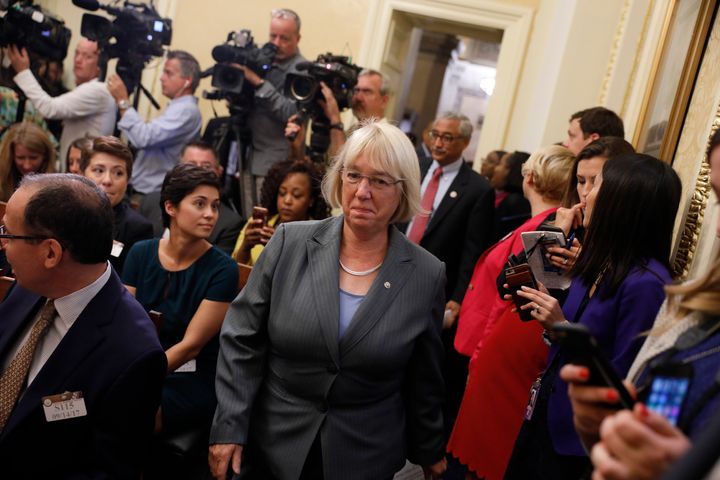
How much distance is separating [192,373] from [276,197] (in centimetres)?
128

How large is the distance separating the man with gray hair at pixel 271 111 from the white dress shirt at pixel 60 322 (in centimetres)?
282

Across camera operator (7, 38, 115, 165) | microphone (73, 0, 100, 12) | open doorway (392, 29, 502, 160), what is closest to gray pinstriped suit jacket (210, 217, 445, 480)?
camera operator (7, 38, 115, 165)

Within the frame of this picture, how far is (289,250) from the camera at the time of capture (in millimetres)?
2170

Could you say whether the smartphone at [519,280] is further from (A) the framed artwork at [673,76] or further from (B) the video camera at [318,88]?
(B) the video camera at [318,88]

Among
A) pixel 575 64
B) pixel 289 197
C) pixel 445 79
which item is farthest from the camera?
pixel 445 79

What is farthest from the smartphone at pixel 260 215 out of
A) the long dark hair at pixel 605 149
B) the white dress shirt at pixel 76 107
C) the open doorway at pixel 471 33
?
the open doorway at pixel 471 33

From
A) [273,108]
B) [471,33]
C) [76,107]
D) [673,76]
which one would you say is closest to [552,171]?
[673,76]

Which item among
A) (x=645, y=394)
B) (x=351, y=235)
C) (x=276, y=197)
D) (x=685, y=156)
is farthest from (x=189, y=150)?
(x=645, y=394)

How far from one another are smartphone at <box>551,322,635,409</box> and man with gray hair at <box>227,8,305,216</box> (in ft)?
12.3

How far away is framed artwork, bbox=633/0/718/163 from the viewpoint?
2.89 metres

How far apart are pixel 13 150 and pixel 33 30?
1231 mm

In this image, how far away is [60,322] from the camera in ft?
6.44

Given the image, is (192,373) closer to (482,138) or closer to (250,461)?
(250,461)

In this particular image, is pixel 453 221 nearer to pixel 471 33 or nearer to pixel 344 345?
pixel 344 345
